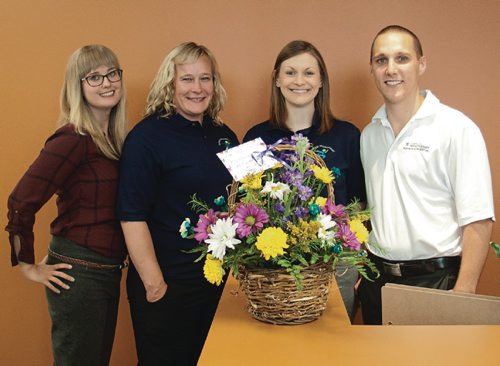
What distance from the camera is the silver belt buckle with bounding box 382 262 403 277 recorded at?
6.85 feet

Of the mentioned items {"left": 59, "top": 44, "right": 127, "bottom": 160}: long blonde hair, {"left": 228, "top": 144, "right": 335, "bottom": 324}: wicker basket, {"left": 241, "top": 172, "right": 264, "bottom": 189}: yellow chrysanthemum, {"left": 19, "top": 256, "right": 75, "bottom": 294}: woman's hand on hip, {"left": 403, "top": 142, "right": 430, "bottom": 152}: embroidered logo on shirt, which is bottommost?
{"left": 19, "top": 256, "right": 75, "bottom": 294}: woman's hand on hip

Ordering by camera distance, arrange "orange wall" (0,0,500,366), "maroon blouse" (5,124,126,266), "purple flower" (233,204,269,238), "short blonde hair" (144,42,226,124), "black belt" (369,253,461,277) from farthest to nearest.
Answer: "orange wall" (0,0,500,366) → "short blonde hair" (144,42,226,124) → "black belt" (369,253,461,277) → "maroon blouse" (5,124,126,266) → "purple flower" (233,204,269,238)

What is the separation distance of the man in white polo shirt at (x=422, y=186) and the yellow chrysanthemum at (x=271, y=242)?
72 cm

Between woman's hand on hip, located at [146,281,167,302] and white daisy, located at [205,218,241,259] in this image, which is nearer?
white daisy, located at [205,218,241,259]

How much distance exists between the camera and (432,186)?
206 centimetres

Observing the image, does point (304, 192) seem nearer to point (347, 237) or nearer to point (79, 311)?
point (347, 237)

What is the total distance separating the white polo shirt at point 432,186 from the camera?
1989mm

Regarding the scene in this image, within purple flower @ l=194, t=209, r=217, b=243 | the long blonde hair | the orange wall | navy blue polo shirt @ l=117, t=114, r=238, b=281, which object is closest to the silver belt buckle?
navy blue polo shirt @ l=117, t=114, r=238, b=281

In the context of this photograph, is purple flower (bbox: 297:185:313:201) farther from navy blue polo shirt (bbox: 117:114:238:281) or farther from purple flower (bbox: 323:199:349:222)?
navy blue polo shirt (bbox: 117:114:238:281)

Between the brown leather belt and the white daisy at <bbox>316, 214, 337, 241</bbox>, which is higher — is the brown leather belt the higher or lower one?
the lower one

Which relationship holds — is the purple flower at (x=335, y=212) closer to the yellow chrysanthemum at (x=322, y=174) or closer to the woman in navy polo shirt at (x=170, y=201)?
the yellow chrysanthemum at (x=322, y=174)

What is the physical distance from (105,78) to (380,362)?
1458 mm

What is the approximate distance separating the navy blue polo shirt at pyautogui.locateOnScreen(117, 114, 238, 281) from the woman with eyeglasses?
0.12 metres

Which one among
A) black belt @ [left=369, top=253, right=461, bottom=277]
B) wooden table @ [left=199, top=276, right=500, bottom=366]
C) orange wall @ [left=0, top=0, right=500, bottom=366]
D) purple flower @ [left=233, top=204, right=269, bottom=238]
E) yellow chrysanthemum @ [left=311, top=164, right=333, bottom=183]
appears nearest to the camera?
wooden table @ [left=199, top=276, right=500, bottom=366]
